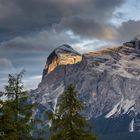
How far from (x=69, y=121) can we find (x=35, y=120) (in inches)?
121

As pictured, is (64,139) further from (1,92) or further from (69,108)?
(1,92)

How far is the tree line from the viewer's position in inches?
1522

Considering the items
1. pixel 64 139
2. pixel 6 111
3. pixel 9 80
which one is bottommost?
pixel 64 139

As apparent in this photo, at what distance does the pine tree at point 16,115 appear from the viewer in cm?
3850

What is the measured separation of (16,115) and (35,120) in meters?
1.86

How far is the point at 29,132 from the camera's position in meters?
38.6

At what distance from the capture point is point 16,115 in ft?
129

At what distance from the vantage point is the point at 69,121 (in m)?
39.5

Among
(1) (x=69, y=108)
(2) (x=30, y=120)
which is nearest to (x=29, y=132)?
(2) (x=30, y=120)

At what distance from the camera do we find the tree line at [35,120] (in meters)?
38.7

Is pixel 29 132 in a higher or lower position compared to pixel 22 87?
lower

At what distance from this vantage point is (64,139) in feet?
126

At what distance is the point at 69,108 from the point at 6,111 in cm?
541

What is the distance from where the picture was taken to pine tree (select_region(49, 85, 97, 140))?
38.8 m
